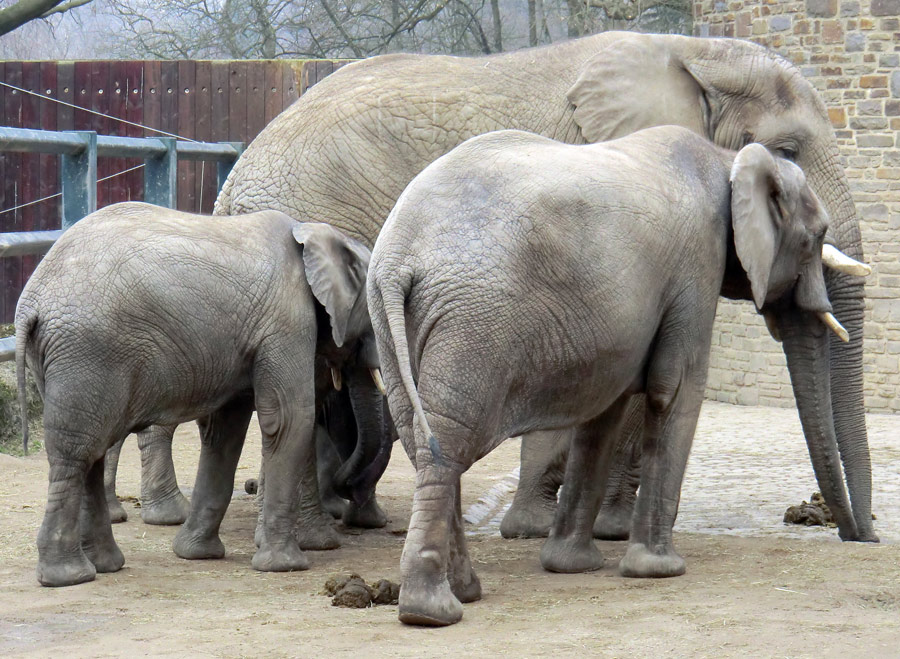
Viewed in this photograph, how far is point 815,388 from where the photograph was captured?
20.5 feet

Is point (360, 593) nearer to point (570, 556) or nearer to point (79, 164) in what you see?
point (570, 556)

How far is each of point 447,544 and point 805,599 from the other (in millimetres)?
1342

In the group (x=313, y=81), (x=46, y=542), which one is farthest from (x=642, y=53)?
(x=313, y=81)

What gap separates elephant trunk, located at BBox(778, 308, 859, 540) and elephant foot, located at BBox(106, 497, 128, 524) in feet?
10.9

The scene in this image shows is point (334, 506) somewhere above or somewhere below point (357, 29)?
below

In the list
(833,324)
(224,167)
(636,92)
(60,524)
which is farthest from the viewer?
(224,167)

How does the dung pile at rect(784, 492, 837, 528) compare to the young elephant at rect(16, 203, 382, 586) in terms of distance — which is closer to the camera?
the young elephant at rect(16, 203, 382, 586)

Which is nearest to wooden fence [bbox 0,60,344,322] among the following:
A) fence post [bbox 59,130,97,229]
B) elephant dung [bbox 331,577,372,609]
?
fence post [bbox 59,130,97,229]

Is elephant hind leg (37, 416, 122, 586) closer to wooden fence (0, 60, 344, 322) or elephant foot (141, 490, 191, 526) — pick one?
elephant foot (141, 490, 191, 526)

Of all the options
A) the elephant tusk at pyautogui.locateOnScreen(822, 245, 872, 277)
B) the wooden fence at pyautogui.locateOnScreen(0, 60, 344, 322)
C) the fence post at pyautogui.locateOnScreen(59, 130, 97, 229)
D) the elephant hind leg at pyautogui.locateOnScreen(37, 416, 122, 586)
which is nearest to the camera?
the elephant hind leg at pyautogui.locateOnScreen(37, 416, 122, 586)

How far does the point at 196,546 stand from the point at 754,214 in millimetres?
2727

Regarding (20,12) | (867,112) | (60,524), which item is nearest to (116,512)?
(60,524)

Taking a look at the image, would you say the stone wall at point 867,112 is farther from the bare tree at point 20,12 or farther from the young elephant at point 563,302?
the young elephant at point 563,302

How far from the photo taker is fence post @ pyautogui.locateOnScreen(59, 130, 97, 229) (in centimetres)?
919
